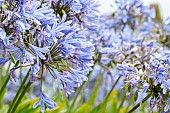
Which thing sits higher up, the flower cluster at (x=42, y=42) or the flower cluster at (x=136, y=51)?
the flower cluster at (x=42, y=42)

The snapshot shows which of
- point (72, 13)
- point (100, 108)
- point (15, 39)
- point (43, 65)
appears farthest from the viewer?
point (100, 108)

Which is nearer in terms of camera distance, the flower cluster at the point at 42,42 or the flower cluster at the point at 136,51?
the flower cluster at the point at 42,42

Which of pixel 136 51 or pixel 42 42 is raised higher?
pixel 42 42

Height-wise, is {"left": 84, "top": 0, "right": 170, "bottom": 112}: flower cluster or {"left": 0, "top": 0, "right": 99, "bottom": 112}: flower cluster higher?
{"left": 0, "top": 0, "right": 99, "bottom": 112}: flower cluster

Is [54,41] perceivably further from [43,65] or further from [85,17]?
[85,17]

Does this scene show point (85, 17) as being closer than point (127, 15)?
Yes

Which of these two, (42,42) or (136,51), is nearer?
(42,42)

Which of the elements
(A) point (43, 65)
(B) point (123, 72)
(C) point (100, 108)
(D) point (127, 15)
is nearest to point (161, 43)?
(D) point (127, 15)

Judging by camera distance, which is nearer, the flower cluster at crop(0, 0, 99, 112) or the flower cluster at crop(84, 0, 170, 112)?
the flower cluster at crop(0, 0, 99, 112)
